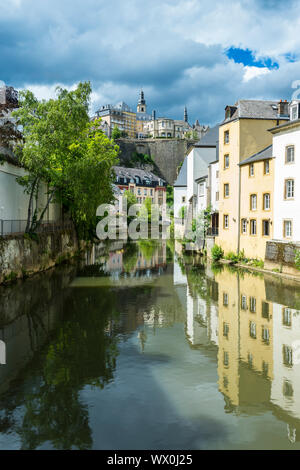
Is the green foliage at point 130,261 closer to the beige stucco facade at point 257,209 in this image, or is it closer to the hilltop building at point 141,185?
the beige stucco facade at point 257,209

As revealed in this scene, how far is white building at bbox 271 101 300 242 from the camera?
25156 mm

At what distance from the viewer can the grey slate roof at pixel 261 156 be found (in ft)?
92.1

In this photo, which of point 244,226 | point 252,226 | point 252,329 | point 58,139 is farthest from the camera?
point 244,226

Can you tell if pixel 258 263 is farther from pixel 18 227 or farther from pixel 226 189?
pixel 18 227

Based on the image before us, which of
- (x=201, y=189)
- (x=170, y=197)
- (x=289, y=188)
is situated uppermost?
(x=170, y=197)

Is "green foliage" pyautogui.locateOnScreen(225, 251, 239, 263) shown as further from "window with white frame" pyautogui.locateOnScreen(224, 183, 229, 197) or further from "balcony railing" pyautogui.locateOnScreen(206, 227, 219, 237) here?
"window with white frame" pyautogui.locateOnScreen(224, 183, 229, 197)

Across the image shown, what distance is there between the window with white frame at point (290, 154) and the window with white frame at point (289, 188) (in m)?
1.25

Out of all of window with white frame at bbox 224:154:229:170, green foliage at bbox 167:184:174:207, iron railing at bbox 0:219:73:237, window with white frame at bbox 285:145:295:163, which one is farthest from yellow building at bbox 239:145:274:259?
green foliage at bbox 167:184:174:207

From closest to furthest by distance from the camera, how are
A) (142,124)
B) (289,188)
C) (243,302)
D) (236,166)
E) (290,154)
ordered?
(243,302), (290,154), (289,188), (236,166), (142,124)

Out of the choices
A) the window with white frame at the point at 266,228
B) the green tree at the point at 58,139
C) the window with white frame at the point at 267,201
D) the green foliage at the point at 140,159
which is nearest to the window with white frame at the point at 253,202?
the window with white frame at the point at 267,201

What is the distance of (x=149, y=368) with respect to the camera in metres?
10.3

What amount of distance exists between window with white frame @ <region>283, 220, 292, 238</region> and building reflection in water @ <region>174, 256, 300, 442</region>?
329 cm

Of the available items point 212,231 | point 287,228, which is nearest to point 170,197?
point 212,231

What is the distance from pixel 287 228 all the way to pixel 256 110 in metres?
10.6
